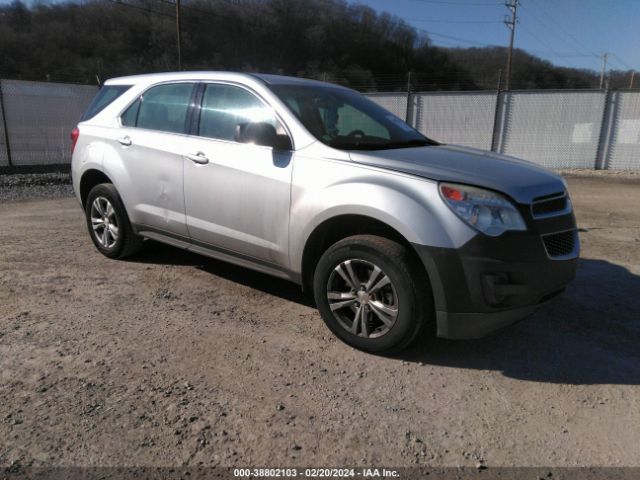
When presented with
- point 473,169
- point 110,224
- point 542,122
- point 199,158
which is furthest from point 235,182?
point 542,122

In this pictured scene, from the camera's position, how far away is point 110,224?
5004 millimetres

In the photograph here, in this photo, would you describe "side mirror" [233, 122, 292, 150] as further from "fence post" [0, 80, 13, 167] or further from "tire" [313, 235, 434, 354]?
"fence post" [0, 80, 13, 167]

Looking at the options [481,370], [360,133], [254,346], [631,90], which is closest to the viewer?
[481,370]

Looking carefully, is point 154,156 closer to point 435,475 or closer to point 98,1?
point 435,475

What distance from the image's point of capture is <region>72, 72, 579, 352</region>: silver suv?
2875 millimetres

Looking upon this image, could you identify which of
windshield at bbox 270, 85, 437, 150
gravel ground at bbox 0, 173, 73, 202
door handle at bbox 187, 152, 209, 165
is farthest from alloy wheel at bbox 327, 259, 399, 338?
gravel ground at bbox 0, 173, 73, 202

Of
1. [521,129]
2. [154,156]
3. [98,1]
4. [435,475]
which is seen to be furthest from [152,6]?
[435,475]

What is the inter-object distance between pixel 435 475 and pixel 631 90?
49.6ft

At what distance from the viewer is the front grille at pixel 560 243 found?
301 cm

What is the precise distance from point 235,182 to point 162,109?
1292mm

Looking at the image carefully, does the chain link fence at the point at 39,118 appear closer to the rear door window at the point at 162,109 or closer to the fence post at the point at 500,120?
the rear door window at the point at 162,109

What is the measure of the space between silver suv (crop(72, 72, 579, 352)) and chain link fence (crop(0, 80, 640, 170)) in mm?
9370

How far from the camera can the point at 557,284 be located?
3.07 m

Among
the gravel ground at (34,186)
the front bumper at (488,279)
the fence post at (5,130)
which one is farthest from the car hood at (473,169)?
the fence post at (5,130)
